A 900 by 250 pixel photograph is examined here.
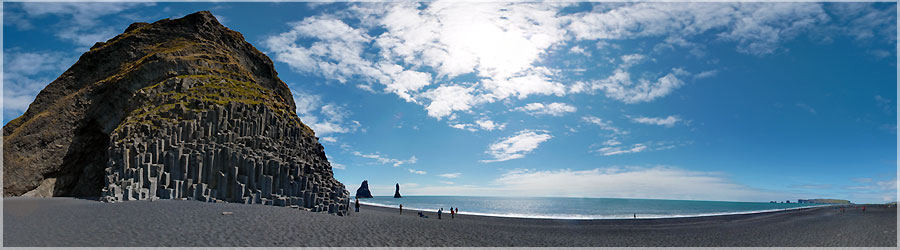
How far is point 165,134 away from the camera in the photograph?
34.9 meters

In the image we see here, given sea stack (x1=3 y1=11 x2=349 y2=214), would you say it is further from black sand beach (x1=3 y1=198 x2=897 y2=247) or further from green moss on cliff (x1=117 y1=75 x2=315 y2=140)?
black sand beach (x1=3 y1=198 x2=897 y2=247)

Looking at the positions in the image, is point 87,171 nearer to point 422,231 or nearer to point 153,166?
point 153,166

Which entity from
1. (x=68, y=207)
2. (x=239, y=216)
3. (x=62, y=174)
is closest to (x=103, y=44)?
(x=62, y=174)

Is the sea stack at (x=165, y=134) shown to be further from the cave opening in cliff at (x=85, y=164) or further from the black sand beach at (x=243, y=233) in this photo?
the black sand beach at (x=243, y=233)

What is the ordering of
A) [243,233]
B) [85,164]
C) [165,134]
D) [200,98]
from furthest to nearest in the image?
[85,164], [200,98], [165,134], [243,233]

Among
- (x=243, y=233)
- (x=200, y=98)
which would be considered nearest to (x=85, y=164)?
(x=200, y=98)

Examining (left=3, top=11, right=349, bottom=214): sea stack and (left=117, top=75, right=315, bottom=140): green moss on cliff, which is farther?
(left=117, top=75, right=315, bottom=140): green moss on cliff

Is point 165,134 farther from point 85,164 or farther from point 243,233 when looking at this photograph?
point 243,233

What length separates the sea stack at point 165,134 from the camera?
111 ft

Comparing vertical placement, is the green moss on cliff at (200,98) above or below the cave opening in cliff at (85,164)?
above

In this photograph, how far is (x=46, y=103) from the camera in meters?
45.8

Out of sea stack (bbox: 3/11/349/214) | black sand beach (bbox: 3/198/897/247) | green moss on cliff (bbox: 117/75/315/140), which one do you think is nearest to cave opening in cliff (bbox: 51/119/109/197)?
sea stack (bbox: 3/11/349/214)

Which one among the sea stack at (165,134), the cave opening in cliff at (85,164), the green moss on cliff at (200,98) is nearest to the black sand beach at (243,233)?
the sea stack at (165,134)

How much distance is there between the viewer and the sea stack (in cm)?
3372
